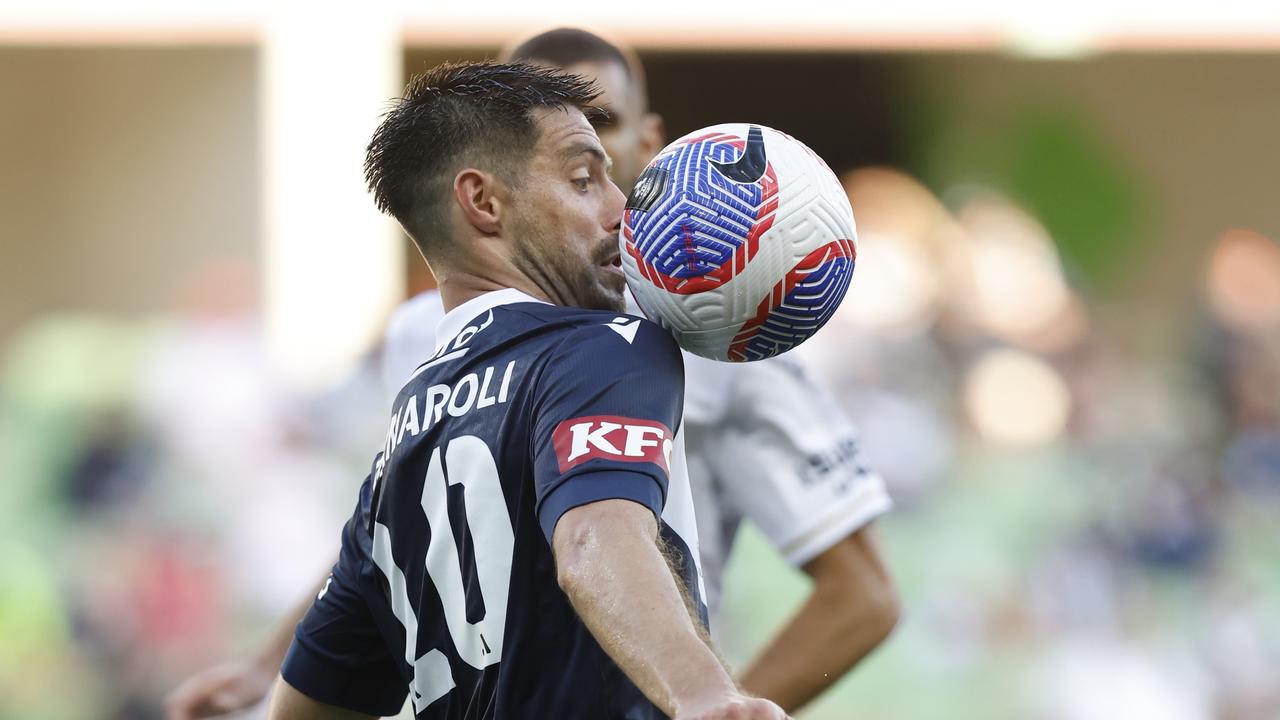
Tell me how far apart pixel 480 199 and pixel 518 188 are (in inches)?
2.8

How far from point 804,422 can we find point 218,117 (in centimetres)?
1056

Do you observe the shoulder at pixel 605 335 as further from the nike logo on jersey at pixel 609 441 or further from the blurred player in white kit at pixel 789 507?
the blurred player in white kit at pixel 789 507

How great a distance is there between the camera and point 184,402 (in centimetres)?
998

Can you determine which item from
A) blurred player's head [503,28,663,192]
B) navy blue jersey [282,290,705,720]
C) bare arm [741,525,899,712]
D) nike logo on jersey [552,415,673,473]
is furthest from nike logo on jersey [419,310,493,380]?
bare arm [741,525,899,712]

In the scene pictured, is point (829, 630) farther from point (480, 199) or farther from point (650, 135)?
point (480, 199)

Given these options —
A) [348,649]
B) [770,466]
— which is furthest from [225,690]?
[770,466]

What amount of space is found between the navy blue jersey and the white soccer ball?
14cm

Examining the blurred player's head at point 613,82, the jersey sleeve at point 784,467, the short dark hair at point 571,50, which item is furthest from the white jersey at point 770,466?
the short dark hair at point 571,50

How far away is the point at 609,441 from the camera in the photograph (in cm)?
210

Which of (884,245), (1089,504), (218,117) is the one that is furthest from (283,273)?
(1089,504)

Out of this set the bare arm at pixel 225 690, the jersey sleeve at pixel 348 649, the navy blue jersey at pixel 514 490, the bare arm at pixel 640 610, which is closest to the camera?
the bare arm at pixel 640 610

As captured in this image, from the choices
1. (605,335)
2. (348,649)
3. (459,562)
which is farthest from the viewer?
(348,649)

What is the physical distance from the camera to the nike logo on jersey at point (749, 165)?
8.09 feet

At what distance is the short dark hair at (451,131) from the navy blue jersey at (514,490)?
0.23 m
